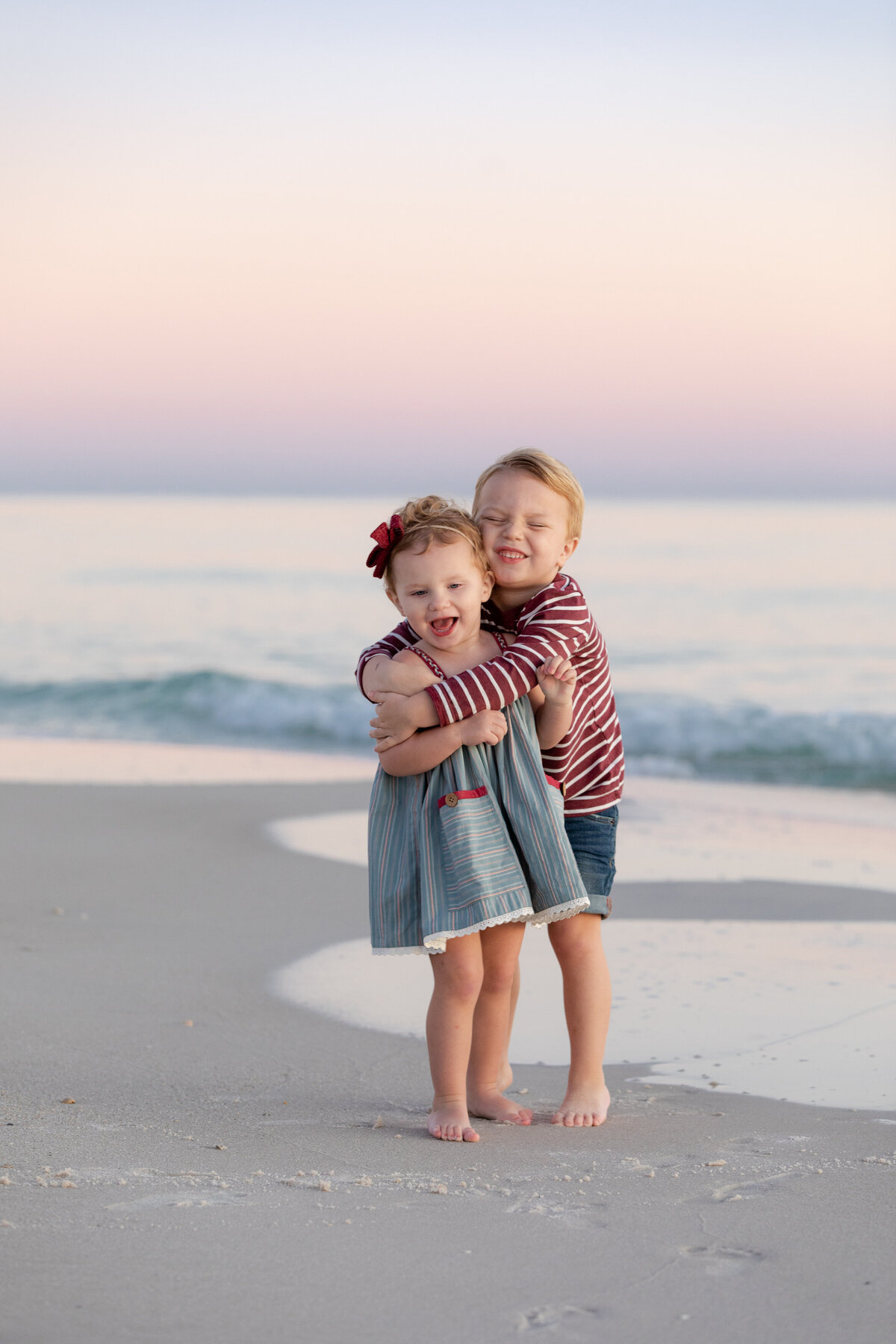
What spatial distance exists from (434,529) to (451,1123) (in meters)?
1.34

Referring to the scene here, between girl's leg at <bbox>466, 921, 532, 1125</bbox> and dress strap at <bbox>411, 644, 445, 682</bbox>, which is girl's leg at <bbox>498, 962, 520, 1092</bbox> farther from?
dress strap at <bbox>411, 644, 445, 682</bbox>

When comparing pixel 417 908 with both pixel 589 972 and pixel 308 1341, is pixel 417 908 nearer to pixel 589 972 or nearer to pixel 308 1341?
pixel 589 972

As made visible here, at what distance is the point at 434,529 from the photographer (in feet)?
10.1

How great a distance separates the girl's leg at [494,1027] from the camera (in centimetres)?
320

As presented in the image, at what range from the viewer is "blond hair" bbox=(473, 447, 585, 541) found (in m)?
3.20

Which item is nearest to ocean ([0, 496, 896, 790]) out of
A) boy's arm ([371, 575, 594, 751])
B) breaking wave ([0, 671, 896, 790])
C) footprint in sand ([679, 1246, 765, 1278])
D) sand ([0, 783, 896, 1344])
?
breaking wave ([0, 671, 896, 790])

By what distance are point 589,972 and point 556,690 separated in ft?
2.30

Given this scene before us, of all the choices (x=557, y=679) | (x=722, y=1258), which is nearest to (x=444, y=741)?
(x=557, y=679)

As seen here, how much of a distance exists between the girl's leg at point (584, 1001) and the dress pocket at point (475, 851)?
0.84ft

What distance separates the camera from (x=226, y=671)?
630 inches

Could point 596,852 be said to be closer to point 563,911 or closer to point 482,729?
point 563,911

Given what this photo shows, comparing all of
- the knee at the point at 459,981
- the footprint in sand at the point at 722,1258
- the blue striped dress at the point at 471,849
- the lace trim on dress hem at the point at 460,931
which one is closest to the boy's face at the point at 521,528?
the blue striped dress at the point at 471,849

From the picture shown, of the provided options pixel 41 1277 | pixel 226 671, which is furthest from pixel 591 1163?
pixel 226 671

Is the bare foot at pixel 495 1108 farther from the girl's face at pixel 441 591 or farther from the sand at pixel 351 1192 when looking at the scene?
the girl's face at pixel 441 591
